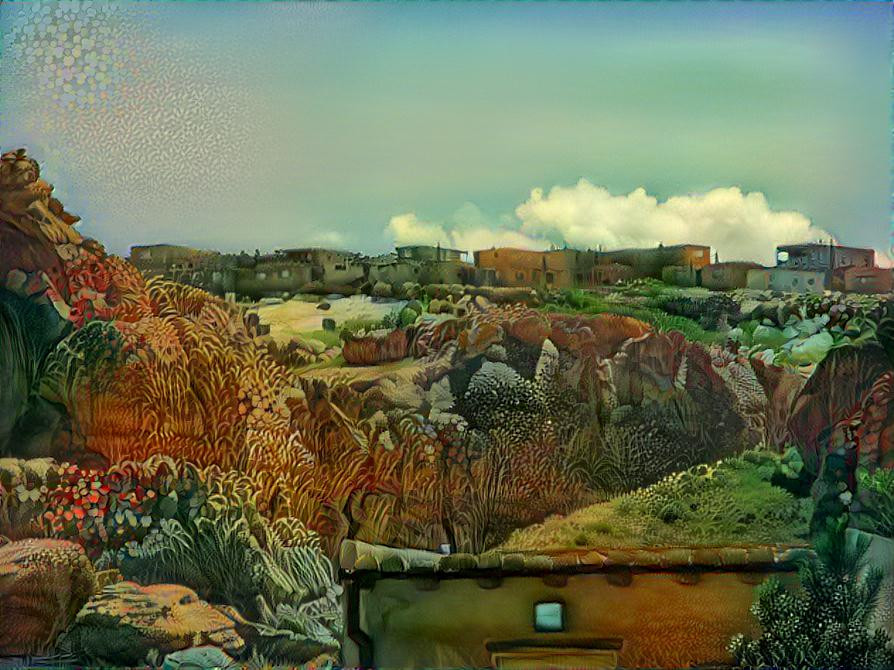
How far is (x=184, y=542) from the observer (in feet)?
23.0

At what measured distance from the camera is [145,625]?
6949mm

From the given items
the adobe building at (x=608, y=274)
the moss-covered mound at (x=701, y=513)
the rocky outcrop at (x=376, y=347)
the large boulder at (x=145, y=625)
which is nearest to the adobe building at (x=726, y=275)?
the adobe building at (x=608, y=274)

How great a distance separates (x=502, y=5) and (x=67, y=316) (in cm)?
364

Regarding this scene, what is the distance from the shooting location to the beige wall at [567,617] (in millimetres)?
6758

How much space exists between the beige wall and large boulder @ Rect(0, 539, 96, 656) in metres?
1.85

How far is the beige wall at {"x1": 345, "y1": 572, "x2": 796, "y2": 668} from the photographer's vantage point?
676 centimetres

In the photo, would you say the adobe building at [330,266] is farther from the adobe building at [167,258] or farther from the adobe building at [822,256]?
the adobe building at [822,256]

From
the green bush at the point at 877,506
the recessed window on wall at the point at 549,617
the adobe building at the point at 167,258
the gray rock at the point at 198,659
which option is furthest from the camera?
the adobe building at the point at 167,258

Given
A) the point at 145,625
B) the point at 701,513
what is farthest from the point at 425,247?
the point at 145,625

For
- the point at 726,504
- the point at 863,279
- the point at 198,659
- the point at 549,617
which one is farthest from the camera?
the point at 863,279

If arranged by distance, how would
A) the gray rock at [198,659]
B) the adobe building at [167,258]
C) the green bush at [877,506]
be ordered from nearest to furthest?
the gray rock at [198,659], the green bush at [877,506], the adobe building at [167,258]

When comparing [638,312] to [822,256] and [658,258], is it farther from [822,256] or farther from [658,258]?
[822,256]

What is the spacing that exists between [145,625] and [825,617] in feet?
14.6

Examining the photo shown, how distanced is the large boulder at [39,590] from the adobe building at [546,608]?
1.78 meters
